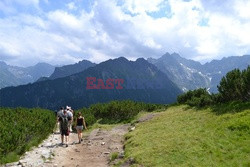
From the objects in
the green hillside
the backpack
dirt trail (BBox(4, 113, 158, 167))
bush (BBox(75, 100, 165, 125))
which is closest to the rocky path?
dirt trail (BBox(4, 113, 158, 167))

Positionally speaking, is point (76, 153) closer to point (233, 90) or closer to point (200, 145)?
point (200, 145)

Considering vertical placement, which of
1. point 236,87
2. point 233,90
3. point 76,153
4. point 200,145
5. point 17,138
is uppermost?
point 236,87

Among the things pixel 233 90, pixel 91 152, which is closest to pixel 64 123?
pixel 91 152

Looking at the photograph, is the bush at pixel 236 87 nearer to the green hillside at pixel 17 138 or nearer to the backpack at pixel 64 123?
the backpack at pixel 64 123

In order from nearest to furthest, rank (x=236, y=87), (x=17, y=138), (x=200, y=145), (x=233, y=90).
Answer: (x=200, y=145) < (x=17, y=138) < (x=236, y=87) < (x=233, y=90)

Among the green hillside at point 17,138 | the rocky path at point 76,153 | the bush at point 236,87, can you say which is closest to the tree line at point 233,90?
the bush at point 236,87

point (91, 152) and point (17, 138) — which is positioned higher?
point (17, 138)

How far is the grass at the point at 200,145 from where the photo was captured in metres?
15.3

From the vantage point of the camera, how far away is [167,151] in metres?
17.6

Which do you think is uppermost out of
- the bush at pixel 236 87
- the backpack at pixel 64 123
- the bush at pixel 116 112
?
the bush at pixel 236 87

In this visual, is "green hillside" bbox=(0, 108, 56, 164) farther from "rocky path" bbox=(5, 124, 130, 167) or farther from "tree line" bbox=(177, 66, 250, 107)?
"tree line" bbox=(177, 66, 250, 107)

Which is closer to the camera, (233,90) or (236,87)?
(236,87)

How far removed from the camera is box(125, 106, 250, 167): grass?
602 inches

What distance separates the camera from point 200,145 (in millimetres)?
17656
